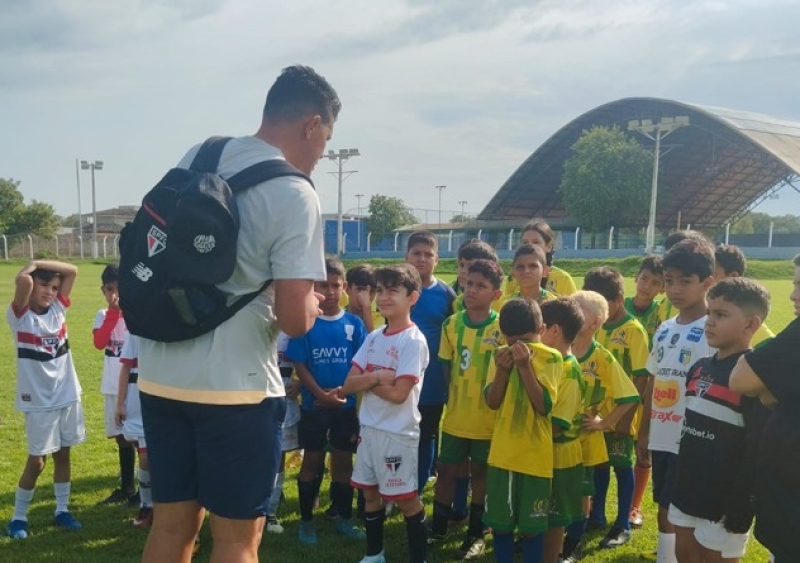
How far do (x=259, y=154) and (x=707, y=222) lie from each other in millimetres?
78480

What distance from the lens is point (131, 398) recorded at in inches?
190

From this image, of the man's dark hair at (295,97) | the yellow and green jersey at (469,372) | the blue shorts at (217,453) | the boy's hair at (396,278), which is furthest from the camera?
the yellow and green jersey at (469,372)

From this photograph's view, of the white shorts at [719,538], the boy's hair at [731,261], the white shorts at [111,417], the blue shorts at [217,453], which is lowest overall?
the white shorts at [111,417]

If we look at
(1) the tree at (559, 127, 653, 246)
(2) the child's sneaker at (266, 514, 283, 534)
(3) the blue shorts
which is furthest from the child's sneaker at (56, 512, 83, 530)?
(1) the tree at (559, 127, 653, 246)

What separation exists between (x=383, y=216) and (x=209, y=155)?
66.5 metres

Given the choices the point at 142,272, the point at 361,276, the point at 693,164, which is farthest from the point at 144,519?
the point at 693,164

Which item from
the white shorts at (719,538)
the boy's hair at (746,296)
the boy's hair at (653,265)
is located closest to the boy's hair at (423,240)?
the boy's hair at (653,265)

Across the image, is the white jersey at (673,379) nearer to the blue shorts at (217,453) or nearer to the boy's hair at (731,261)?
the boy's hair at (731,261)

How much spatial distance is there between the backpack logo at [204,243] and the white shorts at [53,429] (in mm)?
3064

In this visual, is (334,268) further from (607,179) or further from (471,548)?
(607,179)

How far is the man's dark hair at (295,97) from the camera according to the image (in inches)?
102

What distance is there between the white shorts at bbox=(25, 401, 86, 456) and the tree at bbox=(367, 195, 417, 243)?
63.9m

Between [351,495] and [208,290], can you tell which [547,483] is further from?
[208,290]

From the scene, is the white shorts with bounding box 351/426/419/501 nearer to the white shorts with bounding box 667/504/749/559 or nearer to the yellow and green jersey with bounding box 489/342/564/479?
the yellow and green jersey with bounding box 489/342/564/479
